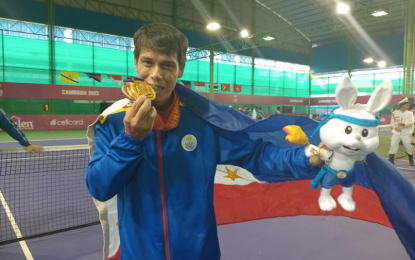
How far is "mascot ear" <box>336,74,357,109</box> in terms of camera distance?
126 cm

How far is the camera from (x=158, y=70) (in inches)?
53.0

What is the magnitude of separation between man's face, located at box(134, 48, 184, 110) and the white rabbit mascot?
73 centimetres

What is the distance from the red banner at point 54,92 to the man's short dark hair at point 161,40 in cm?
1843

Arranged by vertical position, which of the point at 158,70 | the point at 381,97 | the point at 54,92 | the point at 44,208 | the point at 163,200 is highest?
the point at 54,92

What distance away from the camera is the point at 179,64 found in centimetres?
147

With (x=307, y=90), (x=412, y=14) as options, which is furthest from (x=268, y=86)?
(x=412, y=14)

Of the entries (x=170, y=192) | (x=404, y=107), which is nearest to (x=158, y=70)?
(x=170, y=192)

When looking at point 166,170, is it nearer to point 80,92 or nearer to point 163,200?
point 163,200

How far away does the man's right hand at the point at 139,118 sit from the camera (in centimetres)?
109

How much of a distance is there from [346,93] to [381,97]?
0.16 m

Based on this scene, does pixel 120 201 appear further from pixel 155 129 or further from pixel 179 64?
pixel 179 64

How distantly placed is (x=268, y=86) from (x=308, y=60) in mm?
7984

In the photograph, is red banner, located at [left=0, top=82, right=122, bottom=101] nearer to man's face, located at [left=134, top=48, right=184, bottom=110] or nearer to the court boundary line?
the court boundary line

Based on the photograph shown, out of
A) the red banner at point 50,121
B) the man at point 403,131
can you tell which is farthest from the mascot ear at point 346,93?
the red banner at point 50,121
